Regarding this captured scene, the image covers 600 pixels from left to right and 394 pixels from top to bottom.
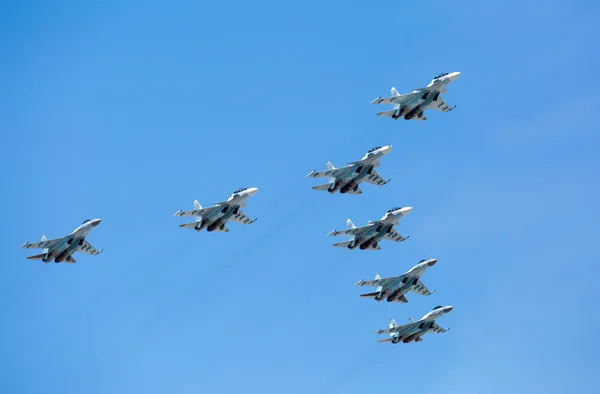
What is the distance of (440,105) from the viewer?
18900 centimetres

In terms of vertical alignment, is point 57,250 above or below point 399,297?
above

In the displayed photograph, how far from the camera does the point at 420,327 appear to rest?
18875cm

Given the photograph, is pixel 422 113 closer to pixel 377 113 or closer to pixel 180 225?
pixel 377 113

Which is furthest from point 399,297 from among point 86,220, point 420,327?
point 86,220

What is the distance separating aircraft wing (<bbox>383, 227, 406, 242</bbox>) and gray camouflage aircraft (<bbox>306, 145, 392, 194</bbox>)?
8200 millimetres

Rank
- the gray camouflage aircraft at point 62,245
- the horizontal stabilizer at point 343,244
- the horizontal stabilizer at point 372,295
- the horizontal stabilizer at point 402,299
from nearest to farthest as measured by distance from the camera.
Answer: the gray camouflage aircraft at point 62,245 < the horizontal stabilizer at point 343,244 < the horizontal stabilizer at point 372,295 < the horizontal stabilizer at point 402,299

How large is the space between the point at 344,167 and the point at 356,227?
832 centimetres

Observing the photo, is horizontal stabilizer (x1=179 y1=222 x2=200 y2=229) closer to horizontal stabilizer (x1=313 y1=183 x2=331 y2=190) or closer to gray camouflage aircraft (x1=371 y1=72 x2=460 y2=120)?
horizontal stabilizer (x1=313 y1=183 x2=331 y2=190)

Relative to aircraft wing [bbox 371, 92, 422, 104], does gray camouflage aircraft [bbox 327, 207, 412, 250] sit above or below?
below

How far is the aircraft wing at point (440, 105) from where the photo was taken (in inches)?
7407

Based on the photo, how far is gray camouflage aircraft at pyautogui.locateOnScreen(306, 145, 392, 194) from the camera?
18462 cm

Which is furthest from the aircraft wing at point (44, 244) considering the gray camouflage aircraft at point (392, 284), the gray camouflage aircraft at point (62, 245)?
the gray camouflage aircraft at point (392, 284)

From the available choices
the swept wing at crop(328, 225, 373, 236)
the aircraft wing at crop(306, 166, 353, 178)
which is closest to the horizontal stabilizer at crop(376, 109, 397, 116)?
the aircraft wing at crop(306, 166, 353, 178)

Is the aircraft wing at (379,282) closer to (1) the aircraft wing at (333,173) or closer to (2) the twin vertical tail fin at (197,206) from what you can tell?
(1) the aircraft wing at (333,173)
